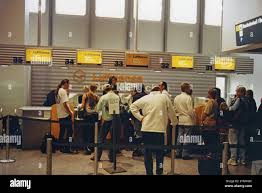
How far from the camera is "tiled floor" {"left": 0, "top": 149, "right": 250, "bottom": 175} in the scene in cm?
532

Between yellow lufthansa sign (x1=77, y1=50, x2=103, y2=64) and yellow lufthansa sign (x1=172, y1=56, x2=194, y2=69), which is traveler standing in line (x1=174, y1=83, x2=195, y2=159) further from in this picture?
yellow lufthansa sign (x1=77, y1=50, x2=103, y2=64)

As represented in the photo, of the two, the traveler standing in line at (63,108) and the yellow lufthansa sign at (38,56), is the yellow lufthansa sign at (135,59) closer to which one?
the traveler standing in line at (63,108)

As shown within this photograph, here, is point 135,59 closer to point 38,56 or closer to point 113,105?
point 113,105

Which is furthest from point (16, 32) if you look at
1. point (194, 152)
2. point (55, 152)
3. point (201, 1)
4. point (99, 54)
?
point (201, 1)

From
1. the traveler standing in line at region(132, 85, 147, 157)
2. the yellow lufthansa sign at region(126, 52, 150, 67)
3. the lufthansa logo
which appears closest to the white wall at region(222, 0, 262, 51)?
the yellow lufthansa sign at region(126, 52, 150, 67)

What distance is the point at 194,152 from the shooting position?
627cm

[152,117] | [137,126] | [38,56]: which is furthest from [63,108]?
[152,117]

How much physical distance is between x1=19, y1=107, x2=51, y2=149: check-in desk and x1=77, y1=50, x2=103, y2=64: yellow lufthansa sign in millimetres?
1229

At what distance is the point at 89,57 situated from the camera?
7.04 meters

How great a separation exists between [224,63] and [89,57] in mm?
3065

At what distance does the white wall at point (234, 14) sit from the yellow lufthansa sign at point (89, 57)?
2808 mm

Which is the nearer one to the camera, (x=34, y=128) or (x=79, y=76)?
(x=34, y=128)
